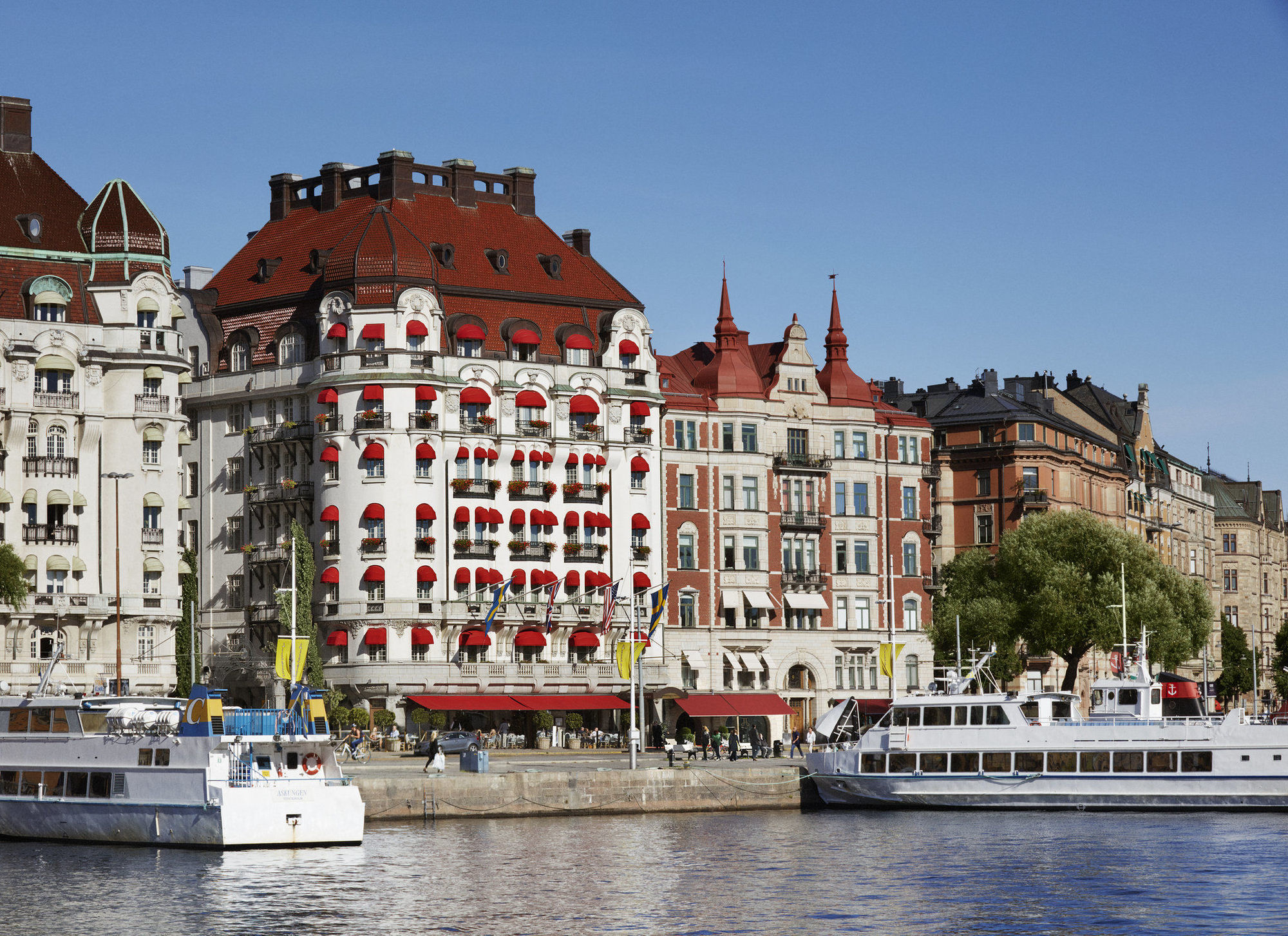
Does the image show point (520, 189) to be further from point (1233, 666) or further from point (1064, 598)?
point (1233, 666)

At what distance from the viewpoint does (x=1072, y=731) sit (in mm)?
90188

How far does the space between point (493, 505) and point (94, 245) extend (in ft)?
83.2

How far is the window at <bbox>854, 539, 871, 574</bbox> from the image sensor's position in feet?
445

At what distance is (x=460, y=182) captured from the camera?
Result: 13050cm

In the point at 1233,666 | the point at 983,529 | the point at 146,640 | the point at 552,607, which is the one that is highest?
the point at 983,529

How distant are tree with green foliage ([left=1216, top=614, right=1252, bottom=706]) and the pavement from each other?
277ft

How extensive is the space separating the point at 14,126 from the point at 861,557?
55827 millimetres

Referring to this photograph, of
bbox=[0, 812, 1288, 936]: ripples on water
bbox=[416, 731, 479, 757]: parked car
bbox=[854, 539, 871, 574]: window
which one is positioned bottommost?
bbox=[0, 812, 1288, 936]: ripples on water

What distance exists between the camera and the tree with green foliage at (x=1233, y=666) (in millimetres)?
186000

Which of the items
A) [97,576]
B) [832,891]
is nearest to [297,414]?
[97,576]

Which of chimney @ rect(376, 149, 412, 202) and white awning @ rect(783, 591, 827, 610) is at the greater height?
chimney @ rect(376, 149, 412, 202)

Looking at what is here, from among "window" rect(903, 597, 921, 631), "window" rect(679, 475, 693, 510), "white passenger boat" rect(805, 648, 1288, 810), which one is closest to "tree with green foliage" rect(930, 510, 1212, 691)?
"window" rect(903, 597, 921, 631)

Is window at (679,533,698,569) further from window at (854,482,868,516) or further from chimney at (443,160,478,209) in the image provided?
chimney at (443,160,478,209)

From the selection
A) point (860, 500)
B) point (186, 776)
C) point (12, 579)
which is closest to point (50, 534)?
point (12, 579)
